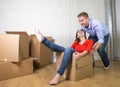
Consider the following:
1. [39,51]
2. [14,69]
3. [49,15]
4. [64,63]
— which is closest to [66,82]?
[64,63]

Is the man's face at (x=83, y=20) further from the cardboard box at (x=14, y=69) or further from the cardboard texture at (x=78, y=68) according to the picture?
the cardboard box at (x=14, y=69)

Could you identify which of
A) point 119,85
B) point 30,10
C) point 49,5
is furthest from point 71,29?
point 119,85

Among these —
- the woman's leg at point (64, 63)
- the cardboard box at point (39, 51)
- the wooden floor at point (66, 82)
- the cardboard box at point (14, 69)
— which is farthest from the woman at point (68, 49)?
the cardboard box at point (39, 51)

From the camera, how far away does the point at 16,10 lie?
372 cm

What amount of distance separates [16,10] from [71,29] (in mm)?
1260

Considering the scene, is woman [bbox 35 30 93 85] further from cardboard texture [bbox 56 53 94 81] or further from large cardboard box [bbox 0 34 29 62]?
large cardboard box [bbox 0 34 29 62]

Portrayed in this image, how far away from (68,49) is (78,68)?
0.29 meters

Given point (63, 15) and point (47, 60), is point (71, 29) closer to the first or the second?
point (63, 15)

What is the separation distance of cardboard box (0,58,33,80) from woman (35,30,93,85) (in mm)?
557

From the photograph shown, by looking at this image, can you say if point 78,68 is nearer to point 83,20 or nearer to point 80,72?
point 80,72

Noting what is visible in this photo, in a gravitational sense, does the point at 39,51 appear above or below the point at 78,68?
above

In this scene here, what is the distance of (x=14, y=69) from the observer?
2.61m

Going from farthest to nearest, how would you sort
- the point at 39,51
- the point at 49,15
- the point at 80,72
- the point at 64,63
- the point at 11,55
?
the point at 49,15 < the point at 39,51 < the point at 11,55 < the point at 80,72 < the point at 64,63

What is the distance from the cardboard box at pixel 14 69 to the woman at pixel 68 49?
1.83 feet
